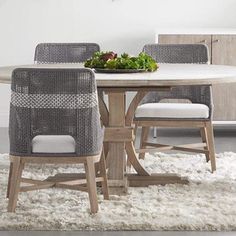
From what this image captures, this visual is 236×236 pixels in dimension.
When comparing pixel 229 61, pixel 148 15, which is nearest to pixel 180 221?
pixel 229 61

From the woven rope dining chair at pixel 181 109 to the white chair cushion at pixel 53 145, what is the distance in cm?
116

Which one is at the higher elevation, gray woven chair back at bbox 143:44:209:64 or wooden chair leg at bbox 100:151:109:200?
gray woven chair back at bbox 143:44:209:64

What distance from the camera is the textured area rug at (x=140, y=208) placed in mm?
3492

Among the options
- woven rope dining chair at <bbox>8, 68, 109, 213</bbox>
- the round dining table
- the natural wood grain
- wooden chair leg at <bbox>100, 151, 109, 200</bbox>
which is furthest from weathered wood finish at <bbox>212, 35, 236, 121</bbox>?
woven rope dining chair at <bbox>8, 68, 109, 213</bbox>

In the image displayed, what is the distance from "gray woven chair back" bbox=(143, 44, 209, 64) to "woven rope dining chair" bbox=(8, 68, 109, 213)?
65.5 inches

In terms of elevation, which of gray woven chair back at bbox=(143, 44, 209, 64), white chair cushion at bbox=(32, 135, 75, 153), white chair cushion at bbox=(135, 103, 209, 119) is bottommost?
white chair cushion at bbox=(135, 103, 209, 119)

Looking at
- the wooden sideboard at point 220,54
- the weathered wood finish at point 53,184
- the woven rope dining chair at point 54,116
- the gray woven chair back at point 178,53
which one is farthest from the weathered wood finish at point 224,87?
the woven rope dining chair at point 54,116

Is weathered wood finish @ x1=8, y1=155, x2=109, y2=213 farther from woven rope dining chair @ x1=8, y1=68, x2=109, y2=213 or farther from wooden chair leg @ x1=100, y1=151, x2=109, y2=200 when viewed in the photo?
wooden chair leg @ x1=100, y1=151, x2=109, y2=200

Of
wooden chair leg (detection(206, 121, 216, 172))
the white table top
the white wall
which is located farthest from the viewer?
the white wall

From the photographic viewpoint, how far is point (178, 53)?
16.8ft

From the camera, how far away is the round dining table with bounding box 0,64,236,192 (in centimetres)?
365

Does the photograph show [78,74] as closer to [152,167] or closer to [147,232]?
[147,232]

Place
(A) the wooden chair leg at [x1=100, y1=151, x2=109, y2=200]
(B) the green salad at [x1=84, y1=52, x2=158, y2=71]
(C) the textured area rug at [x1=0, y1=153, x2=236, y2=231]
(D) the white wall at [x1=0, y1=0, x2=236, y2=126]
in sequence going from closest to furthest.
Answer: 1. (C) the textured area rug at [x1=0, y1=153, x2=236, y2=231]
2. (A) the wooden chair leg at [x1=100, y1=151, x2=109, y2=200]
3. (B) the green salad at [x1=84, y1=52, x2=158, y2=71]
4. (D) the white wall at [x1=0, y1=0, x2=236, y2=126]

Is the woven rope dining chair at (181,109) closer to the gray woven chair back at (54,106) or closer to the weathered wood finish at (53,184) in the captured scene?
the weathered wood finish at (53,184)
